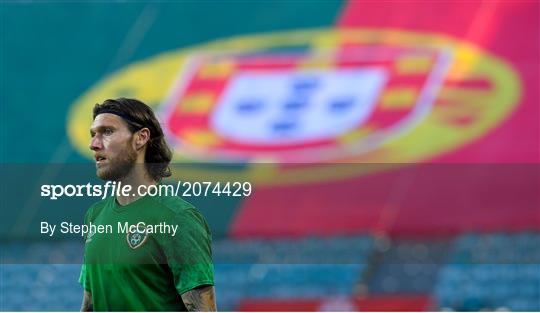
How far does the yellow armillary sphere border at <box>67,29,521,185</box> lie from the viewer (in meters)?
6.53

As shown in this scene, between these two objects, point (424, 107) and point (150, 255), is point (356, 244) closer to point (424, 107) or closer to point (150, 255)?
point (424, 107)

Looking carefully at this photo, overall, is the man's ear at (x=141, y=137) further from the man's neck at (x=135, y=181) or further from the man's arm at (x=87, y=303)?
the man's arm at (x=87, y=303)

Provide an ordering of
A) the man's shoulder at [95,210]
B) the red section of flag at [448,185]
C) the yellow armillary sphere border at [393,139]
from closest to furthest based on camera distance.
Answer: the man's shoulder at [95,210] < the red section of flag at [448,185] < the yellow armillary sphere border at [393,139]

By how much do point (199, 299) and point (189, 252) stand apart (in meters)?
0.10

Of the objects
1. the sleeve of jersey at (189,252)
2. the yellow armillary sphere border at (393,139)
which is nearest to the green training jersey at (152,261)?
the sleeve of jersey at (189,252)

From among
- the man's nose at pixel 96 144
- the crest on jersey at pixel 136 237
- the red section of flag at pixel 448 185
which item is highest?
the red section of flag at pixel 448 185

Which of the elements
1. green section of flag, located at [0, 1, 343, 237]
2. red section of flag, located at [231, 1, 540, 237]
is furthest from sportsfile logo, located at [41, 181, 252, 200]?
green section of flag, located at [0, 1, 343, 237]

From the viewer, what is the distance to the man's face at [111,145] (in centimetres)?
214

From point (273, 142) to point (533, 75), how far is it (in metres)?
1.71

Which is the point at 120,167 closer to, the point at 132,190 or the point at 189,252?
the point at 132,190

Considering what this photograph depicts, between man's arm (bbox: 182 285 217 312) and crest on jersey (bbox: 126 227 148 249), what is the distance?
0.49ft

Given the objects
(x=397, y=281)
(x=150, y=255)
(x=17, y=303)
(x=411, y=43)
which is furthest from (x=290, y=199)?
(x=150, y=255)

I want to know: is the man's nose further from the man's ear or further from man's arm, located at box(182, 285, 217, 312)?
man's arm, located at box(182, 285, 217, 312)

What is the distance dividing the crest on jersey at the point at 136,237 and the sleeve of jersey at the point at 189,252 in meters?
0.06
